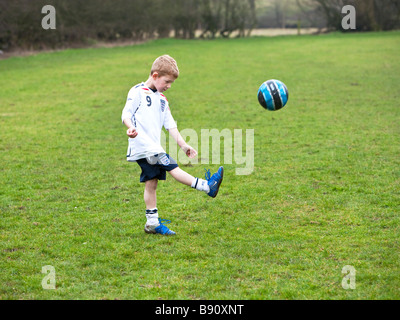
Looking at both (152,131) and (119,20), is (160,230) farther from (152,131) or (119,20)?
(119,20)

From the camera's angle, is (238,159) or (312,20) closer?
(238,159)

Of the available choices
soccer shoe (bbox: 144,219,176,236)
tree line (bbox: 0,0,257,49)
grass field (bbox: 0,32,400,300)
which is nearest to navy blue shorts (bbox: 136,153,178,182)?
soccer shoe (bbox: 144,219,176,236)

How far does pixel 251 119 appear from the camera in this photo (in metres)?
11.3

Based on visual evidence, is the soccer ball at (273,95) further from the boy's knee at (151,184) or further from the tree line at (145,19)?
the tree line at (145,19)

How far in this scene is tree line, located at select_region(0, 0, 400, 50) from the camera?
27406 mm

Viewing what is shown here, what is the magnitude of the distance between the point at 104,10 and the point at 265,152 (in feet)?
91.9

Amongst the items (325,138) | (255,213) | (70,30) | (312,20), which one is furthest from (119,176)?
(312,20)

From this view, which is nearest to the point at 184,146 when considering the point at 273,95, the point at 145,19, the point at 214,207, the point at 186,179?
the point at 186,179

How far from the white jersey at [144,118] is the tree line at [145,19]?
23.9 m

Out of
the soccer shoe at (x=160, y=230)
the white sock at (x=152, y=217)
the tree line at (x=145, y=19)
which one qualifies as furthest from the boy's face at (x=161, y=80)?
the tree line at (x=145, y=19)

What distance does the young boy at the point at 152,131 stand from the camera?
501 centimetres

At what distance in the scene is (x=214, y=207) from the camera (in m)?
6.10

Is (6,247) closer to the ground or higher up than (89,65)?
closer to the ground

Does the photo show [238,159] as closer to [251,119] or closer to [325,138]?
[325,138]
